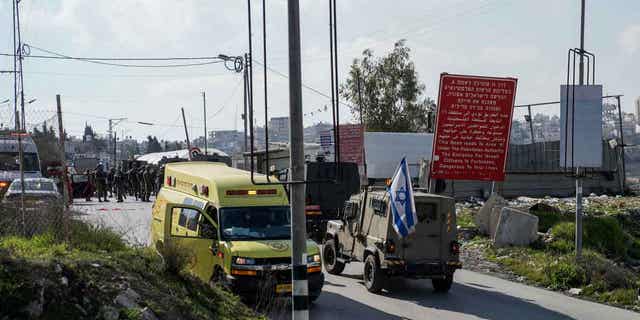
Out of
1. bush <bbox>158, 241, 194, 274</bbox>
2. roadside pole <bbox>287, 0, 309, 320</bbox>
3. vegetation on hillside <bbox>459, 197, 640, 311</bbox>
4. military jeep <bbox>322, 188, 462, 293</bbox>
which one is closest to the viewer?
roadside pole <bbox>287, 0, 309, 320</bbox>

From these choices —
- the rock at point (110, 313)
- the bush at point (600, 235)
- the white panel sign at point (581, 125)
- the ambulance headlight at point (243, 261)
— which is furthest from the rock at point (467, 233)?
the rock at point (110, 313)

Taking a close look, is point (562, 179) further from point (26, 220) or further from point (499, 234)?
point (26, 220)

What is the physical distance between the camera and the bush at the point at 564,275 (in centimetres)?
1647

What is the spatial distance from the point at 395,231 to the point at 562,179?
27.2 meters

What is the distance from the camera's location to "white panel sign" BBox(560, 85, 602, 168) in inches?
688

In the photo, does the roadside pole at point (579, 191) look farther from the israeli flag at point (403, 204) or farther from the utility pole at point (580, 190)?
the israeli flag at point (403, 204)

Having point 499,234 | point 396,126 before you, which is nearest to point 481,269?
point 499,234

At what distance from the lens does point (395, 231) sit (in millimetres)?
13906

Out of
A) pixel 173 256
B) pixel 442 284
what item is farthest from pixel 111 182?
pixel 173 256

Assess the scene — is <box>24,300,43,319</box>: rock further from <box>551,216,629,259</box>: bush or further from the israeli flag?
<box>551,216,629,259</box>: bush

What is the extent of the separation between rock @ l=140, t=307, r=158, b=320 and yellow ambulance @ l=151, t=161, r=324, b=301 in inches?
109

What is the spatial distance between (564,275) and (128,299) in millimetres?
11870

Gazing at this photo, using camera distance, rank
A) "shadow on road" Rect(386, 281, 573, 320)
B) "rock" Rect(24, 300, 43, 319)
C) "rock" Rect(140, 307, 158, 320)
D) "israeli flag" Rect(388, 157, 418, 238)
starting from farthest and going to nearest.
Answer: "israeli flag" Rect(388, 157, 418, 238), "shadow on road" Rect(386, 281, 573, 320), "rock" Rect(140, 307, 158, 320), "rock" Rect(24, 300, 43, 319)

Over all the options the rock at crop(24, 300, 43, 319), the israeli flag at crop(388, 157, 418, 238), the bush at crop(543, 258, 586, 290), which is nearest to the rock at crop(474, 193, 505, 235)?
the bush at crop(543, 258, 586, 290)
